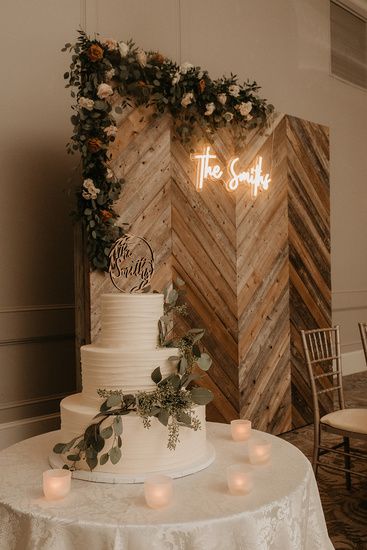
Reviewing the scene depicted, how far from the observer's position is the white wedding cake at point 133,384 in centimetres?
170

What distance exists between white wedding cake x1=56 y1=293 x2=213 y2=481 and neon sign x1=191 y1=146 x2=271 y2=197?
2.35 m

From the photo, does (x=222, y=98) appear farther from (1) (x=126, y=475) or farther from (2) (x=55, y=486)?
(2) (x=55, y=486)

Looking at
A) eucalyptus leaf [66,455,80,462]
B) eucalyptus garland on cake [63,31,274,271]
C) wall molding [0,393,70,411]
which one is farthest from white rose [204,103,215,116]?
eucalyptus leaf [66,455,80,462]

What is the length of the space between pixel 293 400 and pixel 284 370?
0.29m

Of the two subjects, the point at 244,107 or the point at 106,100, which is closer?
A: the point at 106,100

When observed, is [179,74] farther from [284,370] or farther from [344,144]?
[344,144]

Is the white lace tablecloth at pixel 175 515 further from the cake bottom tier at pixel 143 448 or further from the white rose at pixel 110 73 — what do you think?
the white rose at pixel 110 73

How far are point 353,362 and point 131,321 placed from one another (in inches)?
236

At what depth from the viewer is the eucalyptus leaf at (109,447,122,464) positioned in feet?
5.19

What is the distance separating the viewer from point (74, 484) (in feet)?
5.41

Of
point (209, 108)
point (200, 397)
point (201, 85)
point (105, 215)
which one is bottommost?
point (200, 397)

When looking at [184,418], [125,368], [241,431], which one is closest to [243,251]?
[241,431]

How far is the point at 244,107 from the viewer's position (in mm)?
4234

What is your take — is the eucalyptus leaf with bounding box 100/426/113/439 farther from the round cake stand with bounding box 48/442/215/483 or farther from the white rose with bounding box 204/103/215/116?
the white rose with bounding box 204/103/215/116
